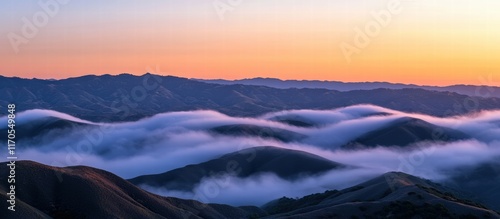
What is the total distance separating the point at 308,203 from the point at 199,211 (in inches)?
902

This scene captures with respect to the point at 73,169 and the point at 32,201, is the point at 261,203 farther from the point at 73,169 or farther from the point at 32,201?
the point at 32,201

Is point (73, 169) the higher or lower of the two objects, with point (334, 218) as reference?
higher

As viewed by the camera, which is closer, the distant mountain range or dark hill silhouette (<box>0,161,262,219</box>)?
the distant mountain range

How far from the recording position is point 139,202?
116 m

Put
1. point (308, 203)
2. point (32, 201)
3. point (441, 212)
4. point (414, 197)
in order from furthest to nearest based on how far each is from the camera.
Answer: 1. point (308, 203)
2. point (32, 201)
3. point (414, 197)
4. point (441, 212)

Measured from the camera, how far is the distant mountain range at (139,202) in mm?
88812

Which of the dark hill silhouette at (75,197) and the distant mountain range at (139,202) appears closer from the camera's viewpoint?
the distant mountain range at (139,202)

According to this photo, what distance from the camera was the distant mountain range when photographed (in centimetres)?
8881

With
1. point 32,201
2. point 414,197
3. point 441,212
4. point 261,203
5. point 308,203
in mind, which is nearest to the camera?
point 441,212

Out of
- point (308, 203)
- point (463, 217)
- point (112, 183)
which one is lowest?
point (463, 217)

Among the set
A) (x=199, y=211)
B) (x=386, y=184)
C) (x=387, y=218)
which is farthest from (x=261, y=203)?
(x=387, y=218)

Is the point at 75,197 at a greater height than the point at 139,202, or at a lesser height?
greater

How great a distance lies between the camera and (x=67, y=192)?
104 meters

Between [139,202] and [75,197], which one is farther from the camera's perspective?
[139,202]
